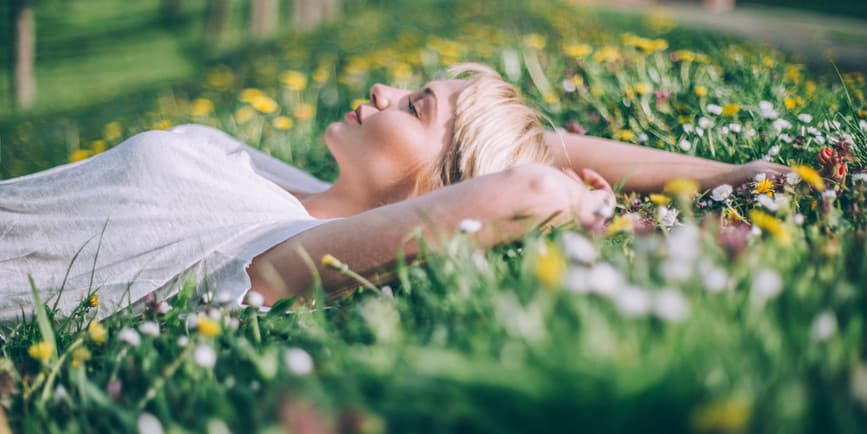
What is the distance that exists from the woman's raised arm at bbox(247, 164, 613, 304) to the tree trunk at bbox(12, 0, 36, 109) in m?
9.07

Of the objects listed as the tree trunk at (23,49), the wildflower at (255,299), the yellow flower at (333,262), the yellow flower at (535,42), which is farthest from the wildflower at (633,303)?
the tree trunk at (23,49)

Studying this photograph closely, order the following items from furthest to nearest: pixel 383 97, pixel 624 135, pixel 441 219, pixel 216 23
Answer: pixel 216 23 < pixel 624 135 < pixel 383 97 < pixel 441 219

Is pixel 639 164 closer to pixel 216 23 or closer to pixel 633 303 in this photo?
pixel 633 303

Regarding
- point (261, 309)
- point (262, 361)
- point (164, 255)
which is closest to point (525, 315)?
point (262, 361)

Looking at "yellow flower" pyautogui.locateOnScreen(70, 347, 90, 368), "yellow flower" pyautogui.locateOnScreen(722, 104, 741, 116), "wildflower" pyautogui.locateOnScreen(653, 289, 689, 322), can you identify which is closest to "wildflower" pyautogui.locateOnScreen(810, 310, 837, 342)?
"wildflower" pyautogui.locateOnScreen(653, 289, 689, 322)

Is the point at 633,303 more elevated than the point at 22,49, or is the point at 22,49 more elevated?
the point at 633,303

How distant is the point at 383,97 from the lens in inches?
89.7

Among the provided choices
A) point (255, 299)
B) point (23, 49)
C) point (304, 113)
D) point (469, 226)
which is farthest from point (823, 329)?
point (23, 49)

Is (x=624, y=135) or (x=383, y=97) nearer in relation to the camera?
(x=383, y=97)

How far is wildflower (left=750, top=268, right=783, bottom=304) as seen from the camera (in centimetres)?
108

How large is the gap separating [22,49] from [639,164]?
9732 millimetres

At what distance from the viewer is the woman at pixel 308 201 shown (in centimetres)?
161

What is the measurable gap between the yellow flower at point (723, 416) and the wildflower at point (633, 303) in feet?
0.58

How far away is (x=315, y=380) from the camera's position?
119cm
